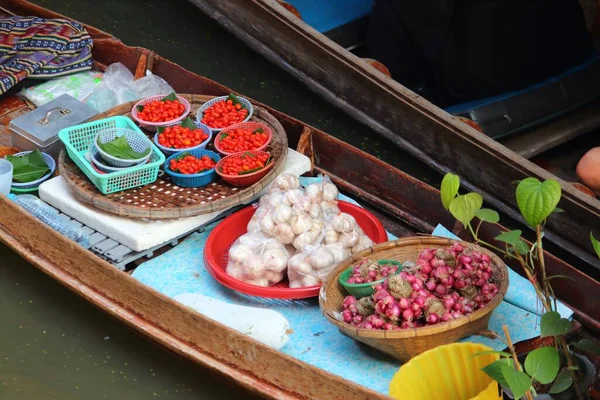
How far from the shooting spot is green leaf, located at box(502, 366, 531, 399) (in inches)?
97.9

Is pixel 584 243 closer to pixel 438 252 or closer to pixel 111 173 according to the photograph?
pixel 438 252

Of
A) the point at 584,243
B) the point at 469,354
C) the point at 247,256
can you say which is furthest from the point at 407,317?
the point at 584,243

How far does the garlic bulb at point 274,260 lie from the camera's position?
3443 mm

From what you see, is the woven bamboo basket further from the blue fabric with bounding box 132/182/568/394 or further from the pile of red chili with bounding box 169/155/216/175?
the pile of red chili with bounding box 169/155/216/175

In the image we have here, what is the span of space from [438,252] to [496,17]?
5.13 feet

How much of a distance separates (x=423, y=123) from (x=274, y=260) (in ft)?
3.71

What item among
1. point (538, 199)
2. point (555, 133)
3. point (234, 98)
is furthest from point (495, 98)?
point (538, 199)

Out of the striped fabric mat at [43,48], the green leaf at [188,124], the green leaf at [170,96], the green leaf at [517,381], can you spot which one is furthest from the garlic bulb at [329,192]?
the striped fabric mat at [43,48]

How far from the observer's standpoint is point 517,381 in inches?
98.7

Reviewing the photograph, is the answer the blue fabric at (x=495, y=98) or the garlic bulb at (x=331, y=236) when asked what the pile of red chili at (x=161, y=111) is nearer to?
the garlic bulb at (x=331, y=236)

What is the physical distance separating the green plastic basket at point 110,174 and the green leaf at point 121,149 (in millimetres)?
73

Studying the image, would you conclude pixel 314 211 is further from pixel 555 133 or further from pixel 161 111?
pixel 555 133

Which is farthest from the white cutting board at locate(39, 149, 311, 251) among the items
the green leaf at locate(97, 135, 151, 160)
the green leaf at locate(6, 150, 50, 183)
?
the green leaf at locate(97, 135, 151, 160)

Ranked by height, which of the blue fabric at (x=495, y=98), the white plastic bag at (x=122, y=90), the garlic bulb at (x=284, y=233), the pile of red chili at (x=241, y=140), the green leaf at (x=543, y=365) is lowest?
the white plastic bag at (x=122, y=90)
